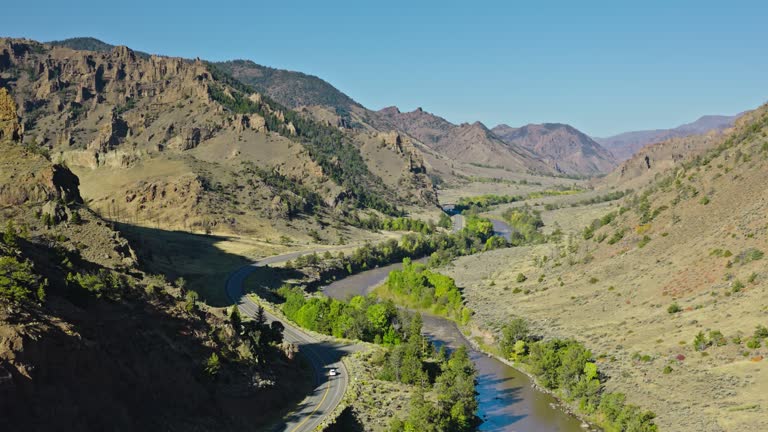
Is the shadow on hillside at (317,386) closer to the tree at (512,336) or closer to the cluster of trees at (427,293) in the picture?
the tree at (512,336)

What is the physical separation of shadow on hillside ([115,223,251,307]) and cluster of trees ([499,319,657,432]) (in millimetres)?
46413

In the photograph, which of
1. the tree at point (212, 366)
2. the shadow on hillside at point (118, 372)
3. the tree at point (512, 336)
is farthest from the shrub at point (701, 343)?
the tree at point (212, 366)

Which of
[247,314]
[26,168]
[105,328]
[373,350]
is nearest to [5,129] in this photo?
[26,168]

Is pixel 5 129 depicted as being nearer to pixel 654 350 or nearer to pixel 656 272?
pixel 654 350

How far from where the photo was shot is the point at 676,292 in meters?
81.9

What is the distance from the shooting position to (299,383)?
61.3 m

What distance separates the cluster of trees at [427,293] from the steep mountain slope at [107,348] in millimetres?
44675

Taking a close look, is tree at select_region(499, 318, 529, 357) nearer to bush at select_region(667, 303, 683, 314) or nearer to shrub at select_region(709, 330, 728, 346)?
bush at select_region(667, 303, 683, 314)

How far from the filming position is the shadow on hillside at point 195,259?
10204 cm

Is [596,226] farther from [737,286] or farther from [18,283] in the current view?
[18,283]

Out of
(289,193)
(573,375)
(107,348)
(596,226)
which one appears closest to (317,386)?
(107,348)

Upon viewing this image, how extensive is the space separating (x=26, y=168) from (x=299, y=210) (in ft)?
351

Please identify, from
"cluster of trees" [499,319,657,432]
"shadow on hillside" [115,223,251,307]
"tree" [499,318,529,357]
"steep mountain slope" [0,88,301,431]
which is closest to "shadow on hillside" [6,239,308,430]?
"steep mountain slope" [0,88,301,431]

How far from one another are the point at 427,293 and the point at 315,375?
4774 cm
